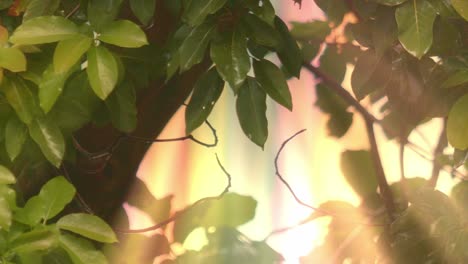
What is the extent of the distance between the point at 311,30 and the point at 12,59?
66cm

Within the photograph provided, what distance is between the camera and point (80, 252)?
892mm

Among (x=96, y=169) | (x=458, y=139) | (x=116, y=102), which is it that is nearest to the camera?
(x=458, y=139)

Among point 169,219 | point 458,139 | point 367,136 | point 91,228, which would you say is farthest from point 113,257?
point 458,139

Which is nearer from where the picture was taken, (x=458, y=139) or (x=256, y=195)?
(x=458, y=139)

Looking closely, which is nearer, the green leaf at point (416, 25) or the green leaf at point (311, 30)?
the green leaf at point (416, 25)

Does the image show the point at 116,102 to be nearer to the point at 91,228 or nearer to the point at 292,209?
the point at 91,228

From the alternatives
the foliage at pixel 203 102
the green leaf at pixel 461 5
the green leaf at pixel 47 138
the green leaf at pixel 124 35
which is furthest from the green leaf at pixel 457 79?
the green leaf at pixel 47 138

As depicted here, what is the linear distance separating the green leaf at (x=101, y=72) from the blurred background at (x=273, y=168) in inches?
18.4

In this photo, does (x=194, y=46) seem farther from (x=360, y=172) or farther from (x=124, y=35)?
(x=360, y=172)

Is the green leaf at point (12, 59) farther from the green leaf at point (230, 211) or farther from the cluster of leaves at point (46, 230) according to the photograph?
the green leaf at point (230, 211)

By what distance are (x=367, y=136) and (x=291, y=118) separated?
0.46 ft

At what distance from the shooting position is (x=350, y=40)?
1312mm

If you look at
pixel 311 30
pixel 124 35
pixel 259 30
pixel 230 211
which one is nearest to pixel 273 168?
pixel 230 211

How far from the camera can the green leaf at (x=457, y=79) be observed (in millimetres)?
891
